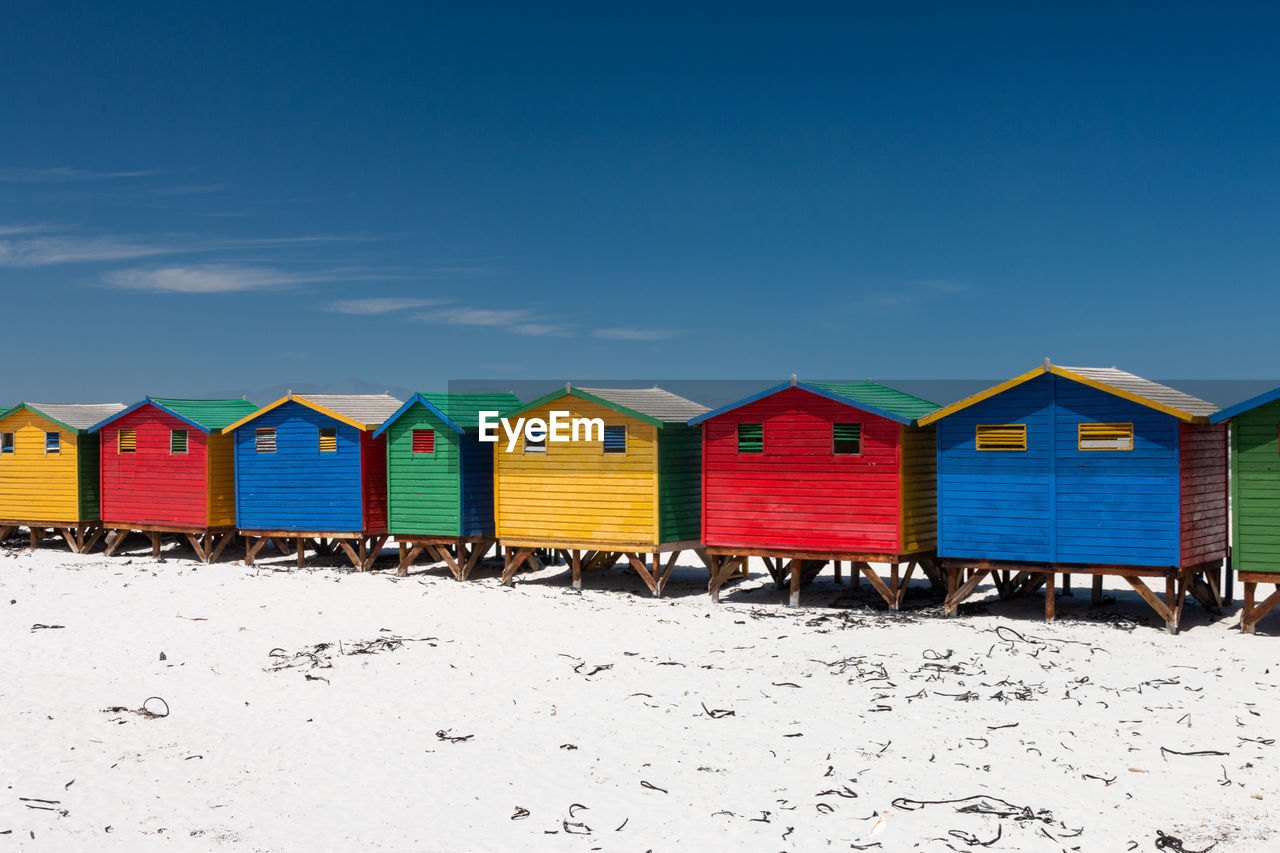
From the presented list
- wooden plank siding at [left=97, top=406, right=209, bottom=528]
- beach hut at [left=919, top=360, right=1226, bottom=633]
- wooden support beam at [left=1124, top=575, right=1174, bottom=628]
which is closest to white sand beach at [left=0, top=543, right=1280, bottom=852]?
wooden support beam at [left=1124, top=575, right=1174, bottom=628]

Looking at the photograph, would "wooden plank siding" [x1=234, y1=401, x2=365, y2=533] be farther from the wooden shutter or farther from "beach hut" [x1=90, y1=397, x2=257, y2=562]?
the wooden shutter

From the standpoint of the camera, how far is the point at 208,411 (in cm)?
3200

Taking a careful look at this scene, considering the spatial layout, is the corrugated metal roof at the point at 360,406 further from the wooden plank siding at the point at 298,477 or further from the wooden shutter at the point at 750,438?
the wooden shutter at the point at 750,438

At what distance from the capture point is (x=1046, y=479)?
67.7 ft

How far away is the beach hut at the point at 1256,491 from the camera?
752 inches

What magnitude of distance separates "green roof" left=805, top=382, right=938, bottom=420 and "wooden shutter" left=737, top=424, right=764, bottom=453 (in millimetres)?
1380

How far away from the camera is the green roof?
2267 centimetres

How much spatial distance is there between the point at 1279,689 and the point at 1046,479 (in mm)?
5391

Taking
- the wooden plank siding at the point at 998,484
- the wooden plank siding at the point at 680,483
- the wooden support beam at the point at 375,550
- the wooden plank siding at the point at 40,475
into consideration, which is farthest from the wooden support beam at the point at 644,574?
the wooden plank siding at the point at 40,475

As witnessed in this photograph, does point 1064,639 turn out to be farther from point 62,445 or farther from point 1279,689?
point 62,445

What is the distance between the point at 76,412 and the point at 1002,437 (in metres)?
25.9

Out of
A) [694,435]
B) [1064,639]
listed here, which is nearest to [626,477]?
[694,435]

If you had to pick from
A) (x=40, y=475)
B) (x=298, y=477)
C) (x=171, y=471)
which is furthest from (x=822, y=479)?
(x=40, y=475)

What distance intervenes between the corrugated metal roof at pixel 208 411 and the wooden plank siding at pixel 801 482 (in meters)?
13.7
